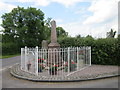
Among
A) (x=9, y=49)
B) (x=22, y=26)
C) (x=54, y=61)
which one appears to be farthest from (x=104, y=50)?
(x=22, y=26)

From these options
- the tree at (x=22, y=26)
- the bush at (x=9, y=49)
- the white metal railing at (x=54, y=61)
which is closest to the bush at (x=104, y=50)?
the white metal railing at (x=54, y=61)

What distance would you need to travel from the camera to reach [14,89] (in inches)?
179

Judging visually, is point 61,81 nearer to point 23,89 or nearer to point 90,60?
point 23,89

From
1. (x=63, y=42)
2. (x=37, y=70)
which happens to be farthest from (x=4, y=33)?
(x=37, y=70)

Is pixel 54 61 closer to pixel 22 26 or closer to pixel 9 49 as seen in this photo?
pixel 9 49

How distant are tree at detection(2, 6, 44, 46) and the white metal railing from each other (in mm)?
19487

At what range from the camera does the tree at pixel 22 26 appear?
2603 centimetres

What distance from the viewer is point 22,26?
26828mm

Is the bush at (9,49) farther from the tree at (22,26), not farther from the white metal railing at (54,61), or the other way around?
the white metal railing at (54,61)

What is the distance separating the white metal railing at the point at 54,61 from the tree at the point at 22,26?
63.9 feet

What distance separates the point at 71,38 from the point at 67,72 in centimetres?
556

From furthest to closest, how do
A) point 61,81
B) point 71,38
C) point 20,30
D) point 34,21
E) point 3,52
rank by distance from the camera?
point 34,21 → point 20,30 → point 3,52 → point 71,38 → point 61,81

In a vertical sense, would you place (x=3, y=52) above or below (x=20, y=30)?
below

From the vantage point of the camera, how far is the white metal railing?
645cm
